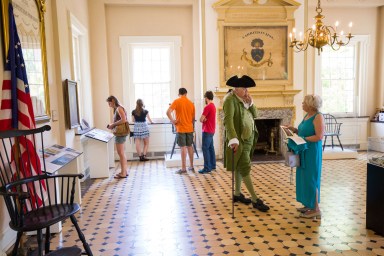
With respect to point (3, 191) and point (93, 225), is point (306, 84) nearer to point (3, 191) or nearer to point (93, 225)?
point (93, 225)

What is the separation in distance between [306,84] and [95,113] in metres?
5.24

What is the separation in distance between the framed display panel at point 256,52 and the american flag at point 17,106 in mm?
5005

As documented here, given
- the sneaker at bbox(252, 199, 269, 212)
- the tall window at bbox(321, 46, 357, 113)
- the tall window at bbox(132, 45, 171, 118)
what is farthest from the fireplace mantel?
the sneaker at bbox(252, 199, 269, 212)

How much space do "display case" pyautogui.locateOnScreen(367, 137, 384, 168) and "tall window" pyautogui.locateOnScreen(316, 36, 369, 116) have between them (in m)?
5.31

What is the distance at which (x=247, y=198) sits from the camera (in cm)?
439

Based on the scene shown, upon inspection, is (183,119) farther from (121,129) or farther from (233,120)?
(233,120)

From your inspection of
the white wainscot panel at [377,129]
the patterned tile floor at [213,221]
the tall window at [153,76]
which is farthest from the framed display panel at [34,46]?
the white wainscot panel at [377,129]

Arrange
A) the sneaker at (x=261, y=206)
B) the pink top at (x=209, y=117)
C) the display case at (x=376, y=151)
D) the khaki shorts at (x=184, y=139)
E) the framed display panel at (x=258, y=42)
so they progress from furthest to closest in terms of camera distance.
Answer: the framed display panel at (x=258, y=42) < the khaki shorts at (x=184, y=139) < the pink top at (x=209, y=117) < the sneaker at (x=261, y=206) < the display case at (x=376, y=151)

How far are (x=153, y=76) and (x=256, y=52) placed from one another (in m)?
2.68

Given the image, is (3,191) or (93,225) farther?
(93,225)

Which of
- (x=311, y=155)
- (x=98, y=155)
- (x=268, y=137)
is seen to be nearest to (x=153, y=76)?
(x=98, y=155)

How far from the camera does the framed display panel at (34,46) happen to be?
3.36 m

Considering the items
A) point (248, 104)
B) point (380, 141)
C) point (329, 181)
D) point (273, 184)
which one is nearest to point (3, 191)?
point (248, 104)

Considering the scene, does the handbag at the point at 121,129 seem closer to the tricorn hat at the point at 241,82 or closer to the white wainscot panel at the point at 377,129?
the tricorn hat at the point at 241,82
